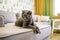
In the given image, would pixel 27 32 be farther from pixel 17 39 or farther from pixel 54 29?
pixel 54 29

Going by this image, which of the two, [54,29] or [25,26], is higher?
[25,26]

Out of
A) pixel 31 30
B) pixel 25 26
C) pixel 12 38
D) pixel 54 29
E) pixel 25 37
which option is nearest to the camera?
pixel 12 38

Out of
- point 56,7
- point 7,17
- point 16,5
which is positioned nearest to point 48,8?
point 56,7

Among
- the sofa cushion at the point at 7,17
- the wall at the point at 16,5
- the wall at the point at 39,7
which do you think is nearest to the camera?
the sofa cushion at the point at 7,17

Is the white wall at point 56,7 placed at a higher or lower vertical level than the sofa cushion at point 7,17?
higher

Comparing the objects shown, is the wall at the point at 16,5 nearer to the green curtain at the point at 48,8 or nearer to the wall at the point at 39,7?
the wall at the point at 39,7

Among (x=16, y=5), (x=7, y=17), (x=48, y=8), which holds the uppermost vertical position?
(x=16, y=5)

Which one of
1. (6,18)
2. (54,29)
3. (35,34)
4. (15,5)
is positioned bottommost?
(54,29)

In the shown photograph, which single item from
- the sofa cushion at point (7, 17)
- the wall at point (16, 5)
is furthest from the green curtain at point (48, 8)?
the sofa cushion at point (7, 17)

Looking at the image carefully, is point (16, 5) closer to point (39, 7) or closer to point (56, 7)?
point (39, 7)

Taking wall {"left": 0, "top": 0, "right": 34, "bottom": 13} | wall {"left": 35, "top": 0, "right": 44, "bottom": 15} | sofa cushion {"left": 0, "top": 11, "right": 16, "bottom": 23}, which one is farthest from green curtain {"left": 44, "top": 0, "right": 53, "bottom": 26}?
sofa cushion {"left": 0, "top": 11, "right": 16, "bottom": 23}

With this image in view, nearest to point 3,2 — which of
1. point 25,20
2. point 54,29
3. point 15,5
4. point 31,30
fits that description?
point 15,5

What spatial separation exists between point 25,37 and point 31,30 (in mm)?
285

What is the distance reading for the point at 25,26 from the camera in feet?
7.98
